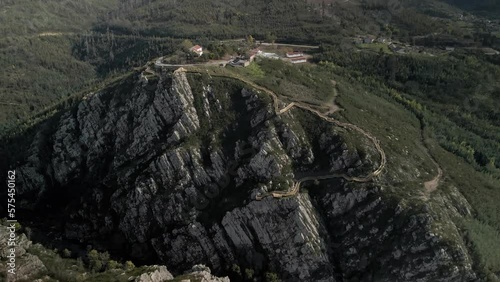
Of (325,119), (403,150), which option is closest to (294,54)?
(325,119)

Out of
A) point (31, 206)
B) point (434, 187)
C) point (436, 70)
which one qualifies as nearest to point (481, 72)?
point (436, 70)

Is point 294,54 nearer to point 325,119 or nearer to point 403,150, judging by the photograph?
point 325,119

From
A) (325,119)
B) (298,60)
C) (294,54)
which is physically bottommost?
(325,119)

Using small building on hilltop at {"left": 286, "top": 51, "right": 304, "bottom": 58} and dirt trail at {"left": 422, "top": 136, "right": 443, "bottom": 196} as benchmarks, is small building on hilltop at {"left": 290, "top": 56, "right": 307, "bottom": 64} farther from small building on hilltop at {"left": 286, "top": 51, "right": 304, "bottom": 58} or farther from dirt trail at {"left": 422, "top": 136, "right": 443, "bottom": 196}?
dirt trail at {"left": 422, "top": 136, "right": 443, "bottom": 196}

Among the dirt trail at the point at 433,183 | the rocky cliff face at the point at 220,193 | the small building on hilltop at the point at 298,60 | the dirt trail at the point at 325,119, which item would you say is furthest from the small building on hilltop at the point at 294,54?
the dirt trail at the point at 433,183

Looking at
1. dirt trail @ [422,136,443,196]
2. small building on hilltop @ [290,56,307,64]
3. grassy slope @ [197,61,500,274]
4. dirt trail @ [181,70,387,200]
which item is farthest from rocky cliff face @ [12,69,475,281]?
small building on hilltop @ [290,56,307,64]

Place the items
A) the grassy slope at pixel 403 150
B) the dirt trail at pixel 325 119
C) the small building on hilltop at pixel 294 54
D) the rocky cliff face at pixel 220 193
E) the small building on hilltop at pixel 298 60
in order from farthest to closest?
the small building on hilltop at pixel 294 54 < the small building on hilltop at pixel 298 60 < the dirt trail at pixel 325 119 < the grassy slope at pixel 403 150 < the rocky cliff face at pixel 220 193

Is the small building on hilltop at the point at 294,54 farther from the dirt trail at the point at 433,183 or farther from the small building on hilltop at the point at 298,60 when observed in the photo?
the dirt trail at the point at 433,183

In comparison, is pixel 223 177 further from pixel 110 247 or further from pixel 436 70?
pixel 436 70
